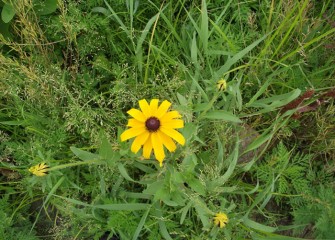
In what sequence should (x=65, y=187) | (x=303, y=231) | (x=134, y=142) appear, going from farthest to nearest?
1. (x=303, y=231)
2. (x=65, y=187)
3. (x=134, y=142)

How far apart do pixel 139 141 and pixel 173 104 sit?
38 centimetres

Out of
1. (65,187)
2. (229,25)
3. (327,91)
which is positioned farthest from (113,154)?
(327,91)

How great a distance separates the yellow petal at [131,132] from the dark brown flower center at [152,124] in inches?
0.7

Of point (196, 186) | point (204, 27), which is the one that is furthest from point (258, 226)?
point (204, 27)

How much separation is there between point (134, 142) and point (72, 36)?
2.17ft

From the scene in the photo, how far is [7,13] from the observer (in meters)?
1.68

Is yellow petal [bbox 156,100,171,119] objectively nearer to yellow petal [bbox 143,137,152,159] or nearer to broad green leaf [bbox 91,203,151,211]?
yellow petal [bbox 143,137,152,159]

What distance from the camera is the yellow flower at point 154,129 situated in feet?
3.89

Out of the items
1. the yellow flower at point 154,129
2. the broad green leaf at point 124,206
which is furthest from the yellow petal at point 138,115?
the broad green leaf at point 124,206

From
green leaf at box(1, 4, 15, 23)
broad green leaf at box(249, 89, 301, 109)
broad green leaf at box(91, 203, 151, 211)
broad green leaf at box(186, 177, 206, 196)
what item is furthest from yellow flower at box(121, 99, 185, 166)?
green leaf at box(1, 4, 15, 23)

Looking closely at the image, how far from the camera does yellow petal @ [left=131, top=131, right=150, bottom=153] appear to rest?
1183 millimetres

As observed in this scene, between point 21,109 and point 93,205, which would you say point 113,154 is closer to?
point 93,205

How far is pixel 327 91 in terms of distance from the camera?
5.70 ft

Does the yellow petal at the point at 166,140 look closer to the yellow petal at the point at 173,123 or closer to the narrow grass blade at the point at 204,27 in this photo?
the yellow petal at the point at 173,123
